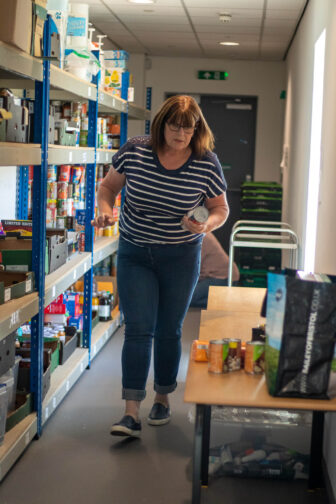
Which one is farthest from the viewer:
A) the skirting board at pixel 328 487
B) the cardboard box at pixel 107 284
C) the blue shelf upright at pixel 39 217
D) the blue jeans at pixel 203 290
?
the blue jeans at pixel 203 290

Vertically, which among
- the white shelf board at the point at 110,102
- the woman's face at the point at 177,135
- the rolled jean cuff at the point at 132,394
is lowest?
the rolled jean cuff at the point at 132,394

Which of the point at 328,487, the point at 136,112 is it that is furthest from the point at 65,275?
the point at 136,112

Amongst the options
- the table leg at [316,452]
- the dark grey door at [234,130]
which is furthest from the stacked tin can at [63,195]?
the dark grey door at [234,130]

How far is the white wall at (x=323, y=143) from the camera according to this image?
135 inches

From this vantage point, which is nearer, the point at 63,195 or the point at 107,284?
the point at 63,195

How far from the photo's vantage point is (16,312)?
2836mm

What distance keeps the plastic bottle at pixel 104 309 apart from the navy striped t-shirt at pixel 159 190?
2314 mm

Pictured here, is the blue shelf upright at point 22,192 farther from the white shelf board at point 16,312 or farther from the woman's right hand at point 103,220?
the woman's right hand at point 103,220

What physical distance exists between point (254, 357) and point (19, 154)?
4.22 ft

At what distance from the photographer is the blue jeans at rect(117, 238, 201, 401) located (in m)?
3.26

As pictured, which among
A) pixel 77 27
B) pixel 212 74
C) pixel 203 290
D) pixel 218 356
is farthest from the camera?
pixel 212 74

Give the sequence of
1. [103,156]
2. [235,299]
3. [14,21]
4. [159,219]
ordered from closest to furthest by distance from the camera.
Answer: [14,21], [159,219], [235,299], [103,156]

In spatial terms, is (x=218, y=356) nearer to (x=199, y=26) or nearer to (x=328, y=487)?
(x=328, y=487)

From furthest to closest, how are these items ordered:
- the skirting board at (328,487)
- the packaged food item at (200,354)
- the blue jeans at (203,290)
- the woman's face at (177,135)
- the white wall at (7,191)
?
the blue jeans at (203,290)
the white wall at (7,191)
the woman's face at (177,135)
the skirting board at (328,487)
the packaged food item at (200,354)
